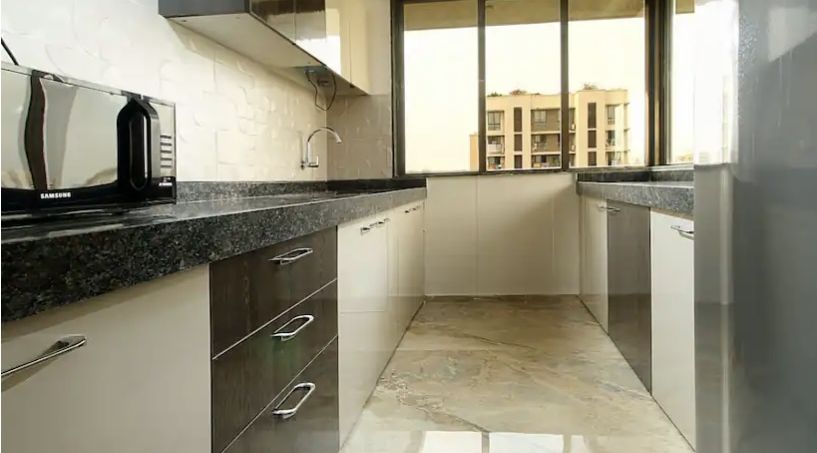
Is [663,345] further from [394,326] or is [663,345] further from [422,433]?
[394,326]

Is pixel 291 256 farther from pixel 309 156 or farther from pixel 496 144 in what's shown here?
pixel 496 144

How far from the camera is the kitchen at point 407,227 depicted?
0.81 metres

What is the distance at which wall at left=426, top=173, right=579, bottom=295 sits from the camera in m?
4.83

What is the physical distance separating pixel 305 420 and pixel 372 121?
3.44m

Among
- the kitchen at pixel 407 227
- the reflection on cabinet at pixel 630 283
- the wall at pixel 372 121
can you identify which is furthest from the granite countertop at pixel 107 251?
the wall at pixel 372 121

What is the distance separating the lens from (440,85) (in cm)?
495

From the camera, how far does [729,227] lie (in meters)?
1.00

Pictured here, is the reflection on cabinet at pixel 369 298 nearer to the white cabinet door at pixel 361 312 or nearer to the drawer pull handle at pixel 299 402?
the white cabinet door at pixel 361 312

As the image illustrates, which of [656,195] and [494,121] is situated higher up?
[494,121]

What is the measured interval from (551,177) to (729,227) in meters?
3.88

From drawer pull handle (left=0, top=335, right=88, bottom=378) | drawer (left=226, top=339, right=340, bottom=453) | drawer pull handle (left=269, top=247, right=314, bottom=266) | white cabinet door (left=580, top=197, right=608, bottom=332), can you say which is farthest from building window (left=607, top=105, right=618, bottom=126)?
drawer pull handle (left=0, top=335, right=88, bottom=378)

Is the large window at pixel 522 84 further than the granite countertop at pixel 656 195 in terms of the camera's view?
Yes

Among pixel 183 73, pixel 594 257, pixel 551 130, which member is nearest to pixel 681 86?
pixel 551 130

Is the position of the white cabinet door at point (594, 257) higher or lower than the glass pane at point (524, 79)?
lower
